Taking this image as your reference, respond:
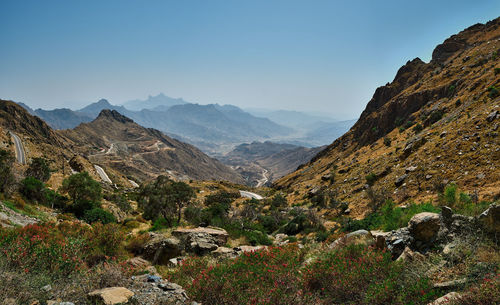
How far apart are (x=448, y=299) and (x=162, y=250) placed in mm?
10574

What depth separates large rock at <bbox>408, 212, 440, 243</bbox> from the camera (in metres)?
7.88

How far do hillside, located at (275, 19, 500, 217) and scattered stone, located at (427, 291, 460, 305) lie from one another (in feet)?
34.8

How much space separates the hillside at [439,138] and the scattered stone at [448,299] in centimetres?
1061

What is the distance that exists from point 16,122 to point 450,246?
502ft

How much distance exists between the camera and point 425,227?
8055 millimetres

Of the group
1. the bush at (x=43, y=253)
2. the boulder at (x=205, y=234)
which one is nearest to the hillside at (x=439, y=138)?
the boulder at (x=205, y=234)

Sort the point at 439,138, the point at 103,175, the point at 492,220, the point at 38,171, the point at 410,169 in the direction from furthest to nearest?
1. the point at 103,175
2. the point at 38,171
3. the point at 439,138
4. the point at 410,169
5. the point at 492,220

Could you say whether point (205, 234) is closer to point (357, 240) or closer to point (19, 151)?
point (357, 240)

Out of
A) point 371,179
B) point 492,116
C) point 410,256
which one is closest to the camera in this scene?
point 410,256

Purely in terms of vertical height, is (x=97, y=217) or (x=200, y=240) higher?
(x=200, y=240)

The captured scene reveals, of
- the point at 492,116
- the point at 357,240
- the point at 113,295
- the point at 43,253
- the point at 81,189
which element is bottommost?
the point at 357,240

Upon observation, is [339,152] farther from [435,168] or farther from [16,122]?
[16,122]

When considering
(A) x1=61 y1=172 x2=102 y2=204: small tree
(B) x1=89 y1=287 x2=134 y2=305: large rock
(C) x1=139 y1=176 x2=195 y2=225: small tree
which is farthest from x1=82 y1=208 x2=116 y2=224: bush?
(B) x1=89 y1=287 x2=134 y2=305: large rock

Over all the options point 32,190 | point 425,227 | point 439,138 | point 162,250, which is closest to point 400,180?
point 439,138
